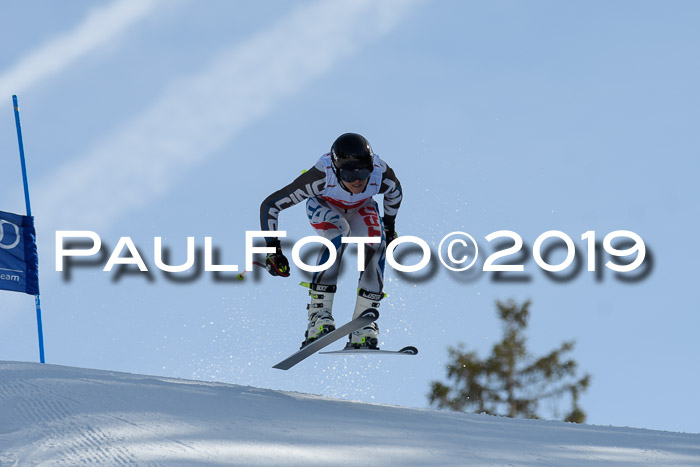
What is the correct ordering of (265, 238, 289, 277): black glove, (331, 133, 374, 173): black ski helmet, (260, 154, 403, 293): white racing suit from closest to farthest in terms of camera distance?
(331, 133, 374, 173): black ski helmet
(260, 154, 403, 293): white racing suit
(265, 238, 289, 277): black glove

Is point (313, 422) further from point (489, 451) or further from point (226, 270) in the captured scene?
point (226, 270)

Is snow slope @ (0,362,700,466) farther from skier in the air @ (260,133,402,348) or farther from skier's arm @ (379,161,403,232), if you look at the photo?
skier's arm @ (379,161,403,232)

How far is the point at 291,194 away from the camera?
6.64 m

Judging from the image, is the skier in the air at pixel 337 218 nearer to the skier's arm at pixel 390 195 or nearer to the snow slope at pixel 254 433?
the skier's arm at pixel 390 195

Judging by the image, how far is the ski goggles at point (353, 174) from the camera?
629cm

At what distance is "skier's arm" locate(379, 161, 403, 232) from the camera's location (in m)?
6.84

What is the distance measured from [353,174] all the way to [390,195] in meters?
0.77

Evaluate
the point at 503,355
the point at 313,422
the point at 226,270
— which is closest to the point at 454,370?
the point at 503,355

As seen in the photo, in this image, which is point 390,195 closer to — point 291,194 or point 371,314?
point 291,194

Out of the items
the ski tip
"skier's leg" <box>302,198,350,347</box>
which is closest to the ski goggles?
"skier's leg" <box>302,198,350,347</box>

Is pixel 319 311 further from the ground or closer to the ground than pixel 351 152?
closer to the ground

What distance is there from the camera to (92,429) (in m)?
3.43

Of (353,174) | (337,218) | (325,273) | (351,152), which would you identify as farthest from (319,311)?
(351,152)

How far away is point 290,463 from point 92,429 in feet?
3.05
